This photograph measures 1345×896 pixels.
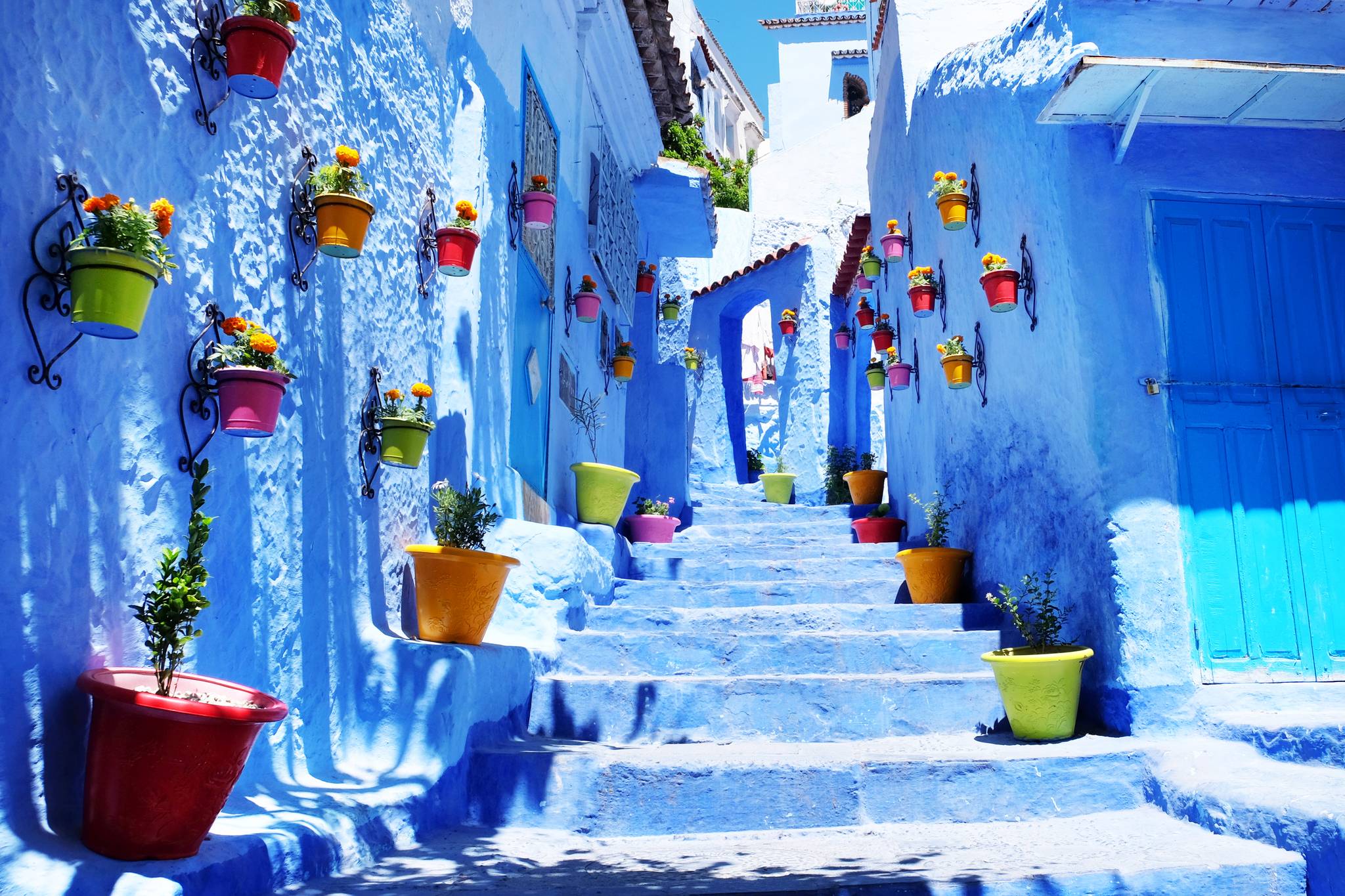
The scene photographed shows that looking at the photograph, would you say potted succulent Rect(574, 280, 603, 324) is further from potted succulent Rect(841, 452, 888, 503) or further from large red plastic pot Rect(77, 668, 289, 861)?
large red plastic pot Rect(77, 668, 289, 861)

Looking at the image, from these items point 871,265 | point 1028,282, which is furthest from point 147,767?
point 871,265

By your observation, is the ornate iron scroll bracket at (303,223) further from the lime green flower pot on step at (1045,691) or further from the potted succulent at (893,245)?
the potted succulent at (893,245)

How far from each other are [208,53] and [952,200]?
15.9 feet

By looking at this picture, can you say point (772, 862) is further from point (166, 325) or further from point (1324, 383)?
point (1324, 383)

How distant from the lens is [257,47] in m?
3.53

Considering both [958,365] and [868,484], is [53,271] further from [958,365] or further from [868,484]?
[868,484]

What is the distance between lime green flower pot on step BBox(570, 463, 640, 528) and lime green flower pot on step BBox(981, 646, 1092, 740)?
411 cm

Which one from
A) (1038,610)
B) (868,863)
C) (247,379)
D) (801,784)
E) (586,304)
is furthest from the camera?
(586,304)

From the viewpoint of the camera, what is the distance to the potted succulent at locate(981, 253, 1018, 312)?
240 inches

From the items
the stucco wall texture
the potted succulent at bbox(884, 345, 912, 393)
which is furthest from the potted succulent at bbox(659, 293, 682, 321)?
the stucco wall texture

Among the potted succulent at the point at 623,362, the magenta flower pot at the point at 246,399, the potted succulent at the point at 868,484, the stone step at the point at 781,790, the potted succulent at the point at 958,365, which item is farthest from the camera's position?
the potted succulent at the point at 868,484

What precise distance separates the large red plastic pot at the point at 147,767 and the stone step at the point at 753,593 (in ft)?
15.3

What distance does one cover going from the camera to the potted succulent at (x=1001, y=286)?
609 centimetres

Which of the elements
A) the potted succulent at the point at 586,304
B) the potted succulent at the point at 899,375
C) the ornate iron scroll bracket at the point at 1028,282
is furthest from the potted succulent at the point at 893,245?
the ornate iron scroll bracket at the point at 1028,282
